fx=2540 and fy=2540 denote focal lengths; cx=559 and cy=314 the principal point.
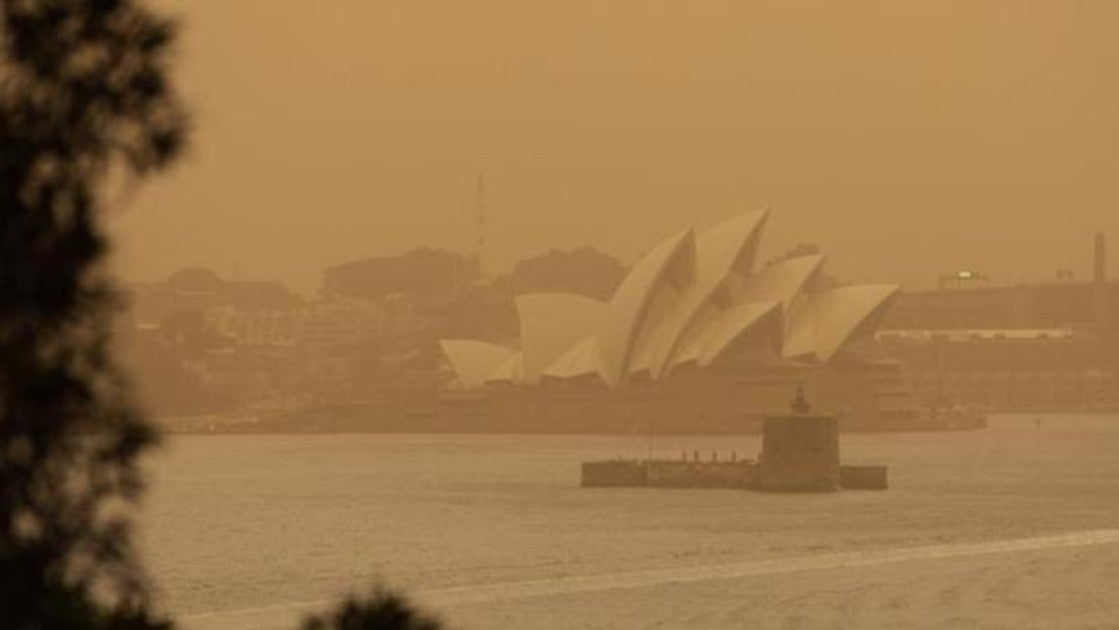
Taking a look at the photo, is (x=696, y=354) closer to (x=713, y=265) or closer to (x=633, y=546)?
A: (x=713, y=265)

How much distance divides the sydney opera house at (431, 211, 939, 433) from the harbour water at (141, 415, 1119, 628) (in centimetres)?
399

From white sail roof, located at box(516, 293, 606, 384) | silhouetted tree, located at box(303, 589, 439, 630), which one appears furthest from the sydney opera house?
silhouetted tree, located at box(303, 589, 439, 630)

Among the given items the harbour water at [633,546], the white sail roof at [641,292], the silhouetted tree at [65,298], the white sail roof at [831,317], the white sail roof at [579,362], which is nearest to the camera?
the silhouetted tree at [65,298]

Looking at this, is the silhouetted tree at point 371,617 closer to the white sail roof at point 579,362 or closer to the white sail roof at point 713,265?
the white sail roof at point 713,265

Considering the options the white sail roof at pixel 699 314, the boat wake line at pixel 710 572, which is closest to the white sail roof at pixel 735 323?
the white sail roof at pixel 699 314

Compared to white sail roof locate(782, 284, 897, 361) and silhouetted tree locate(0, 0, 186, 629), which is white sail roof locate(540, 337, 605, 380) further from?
silhouetted tree locate(0, 0, 186, 629)

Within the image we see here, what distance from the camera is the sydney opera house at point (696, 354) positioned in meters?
64.1

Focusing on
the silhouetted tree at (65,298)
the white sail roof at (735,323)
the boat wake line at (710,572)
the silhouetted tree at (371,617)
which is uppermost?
the white sail roof at (735,323)

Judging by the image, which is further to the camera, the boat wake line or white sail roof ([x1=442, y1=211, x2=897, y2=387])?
white sail roof ([x1=442, y1=211, x2=897, y2=387])

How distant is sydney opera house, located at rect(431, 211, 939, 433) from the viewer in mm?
64125

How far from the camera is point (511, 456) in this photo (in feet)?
232

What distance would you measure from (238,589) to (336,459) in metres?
46.0

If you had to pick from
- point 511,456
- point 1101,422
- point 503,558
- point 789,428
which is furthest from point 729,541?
point 1101,422

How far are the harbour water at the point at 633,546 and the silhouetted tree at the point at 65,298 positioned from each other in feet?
0.55
